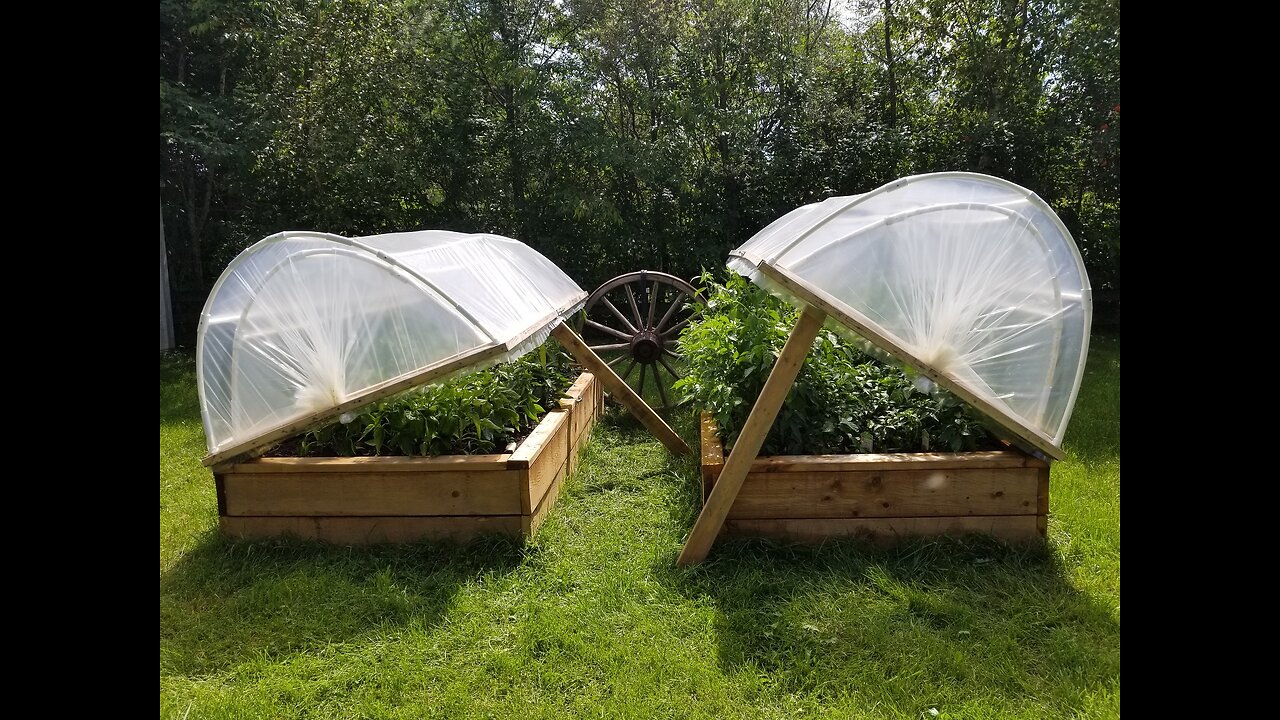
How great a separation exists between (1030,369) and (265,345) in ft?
11.2

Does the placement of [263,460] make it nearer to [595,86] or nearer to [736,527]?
[736,527]

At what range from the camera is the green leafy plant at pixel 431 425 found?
318cm

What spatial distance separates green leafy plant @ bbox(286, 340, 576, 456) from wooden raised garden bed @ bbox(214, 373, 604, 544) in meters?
0.15

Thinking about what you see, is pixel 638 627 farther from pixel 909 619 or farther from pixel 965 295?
pixel 965 295

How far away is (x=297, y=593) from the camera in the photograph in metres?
2.74

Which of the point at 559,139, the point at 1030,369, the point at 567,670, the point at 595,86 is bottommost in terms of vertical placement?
the point at 567,670

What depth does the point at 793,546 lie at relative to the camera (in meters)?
3.03

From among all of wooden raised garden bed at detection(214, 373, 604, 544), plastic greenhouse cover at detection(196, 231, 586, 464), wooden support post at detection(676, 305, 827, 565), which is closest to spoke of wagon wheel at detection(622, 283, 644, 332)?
plastic greenhouse cover at detection(196, 231, 586, 464)

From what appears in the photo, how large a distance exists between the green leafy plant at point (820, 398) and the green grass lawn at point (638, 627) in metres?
0.52

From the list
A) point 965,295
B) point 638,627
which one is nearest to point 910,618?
point 638,627

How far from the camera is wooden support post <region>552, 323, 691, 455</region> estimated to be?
4.39m

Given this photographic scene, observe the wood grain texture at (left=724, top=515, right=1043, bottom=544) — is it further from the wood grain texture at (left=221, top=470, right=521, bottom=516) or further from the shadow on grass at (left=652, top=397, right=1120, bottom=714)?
the wood grain texture at (left=221, top=470, right=521, bottom=516)
